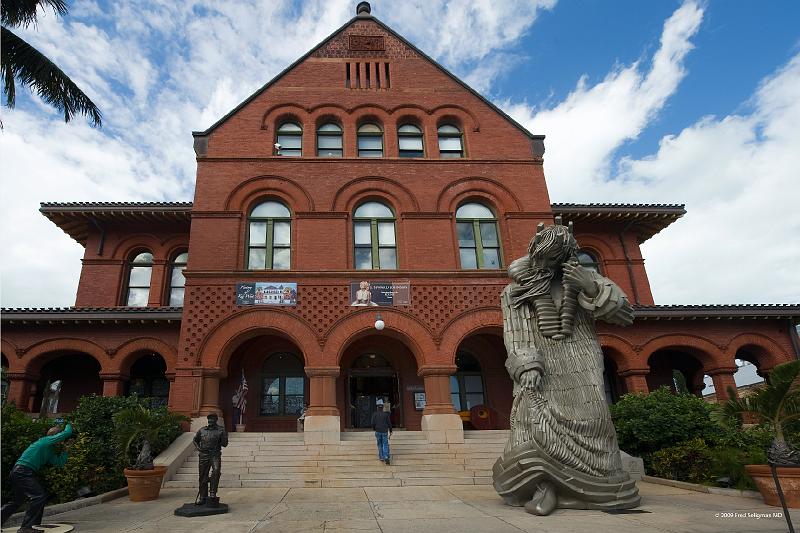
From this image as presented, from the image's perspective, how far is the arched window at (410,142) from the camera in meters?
18.2

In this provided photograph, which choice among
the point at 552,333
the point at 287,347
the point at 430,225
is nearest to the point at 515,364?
the point at 552,333

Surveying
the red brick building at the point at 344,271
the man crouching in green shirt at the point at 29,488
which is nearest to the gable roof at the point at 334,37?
the red brick building at the point at 344,271

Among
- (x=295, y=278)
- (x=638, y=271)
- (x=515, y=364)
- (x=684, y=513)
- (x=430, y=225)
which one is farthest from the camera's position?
(x=638, y=271)

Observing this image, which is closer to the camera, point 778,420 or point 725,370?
point 778,420

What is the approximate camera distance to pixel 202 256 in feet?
50.9

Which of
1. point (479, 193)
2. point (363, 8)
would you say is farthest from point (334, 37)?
point (479, 193)

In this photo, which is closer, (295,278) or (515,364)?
(515,364)

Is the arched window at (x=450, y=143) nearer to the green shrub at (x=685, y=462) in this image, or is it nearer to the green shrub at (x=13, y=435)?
the green shrub at (x=685, y=462)

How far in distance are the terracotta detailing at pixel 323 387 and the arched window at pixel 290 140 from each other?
7.77 metres

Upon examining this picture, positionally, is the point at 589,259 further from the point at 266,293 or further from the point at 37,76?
the point at 37,76

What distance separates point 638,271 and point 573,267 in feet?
46.7

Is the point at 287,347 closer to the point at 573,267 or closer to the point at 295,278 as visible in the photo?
the point at 295,278

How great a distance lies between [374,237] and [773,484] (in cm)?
1198

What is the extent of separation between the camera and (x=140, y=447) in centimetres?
1060
